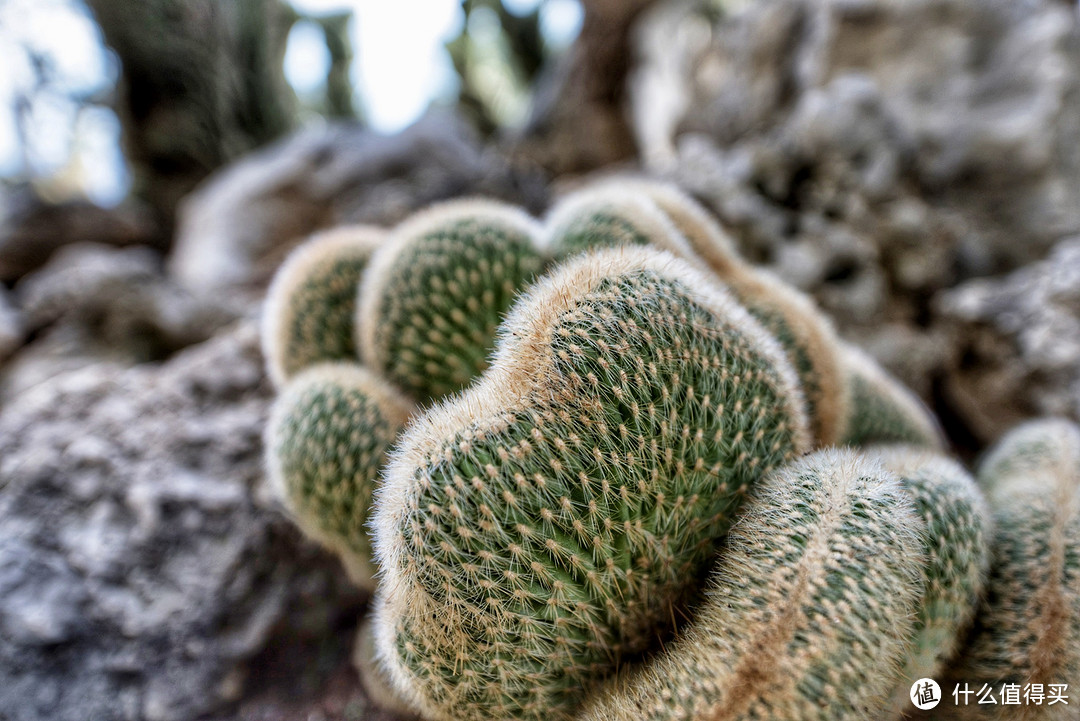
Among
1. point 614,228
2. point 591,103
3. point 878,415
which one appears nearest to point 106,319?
point 614,228

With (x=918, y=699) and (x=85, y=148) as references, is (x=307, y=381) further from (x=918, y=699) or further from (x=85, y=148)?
(x=85, y=148)

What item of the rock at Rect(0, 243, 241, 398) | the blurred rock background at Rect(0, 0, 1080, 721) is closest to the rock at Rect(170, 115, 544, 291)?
the blurred rock background at Rect(0, 0, 1080, 721)

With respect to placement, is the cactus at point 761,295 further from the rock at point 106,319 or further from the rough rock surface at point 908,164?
the rock at point 106,319

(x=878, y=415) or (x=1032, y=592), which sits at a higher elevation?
(x=878, y=415)

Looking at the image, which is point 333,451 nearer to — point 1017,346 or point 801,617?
point 801,617

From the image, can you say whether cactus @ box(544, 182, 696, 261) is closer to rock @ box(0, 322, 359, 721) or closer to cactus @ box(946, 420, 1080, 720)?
cactus @ box(946, 420, 1080, 720)

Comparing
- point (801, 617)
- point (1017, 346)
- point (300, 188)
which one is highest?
point (300, 188)

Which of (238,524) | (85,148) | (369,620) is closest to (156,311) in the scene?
(238,524)
